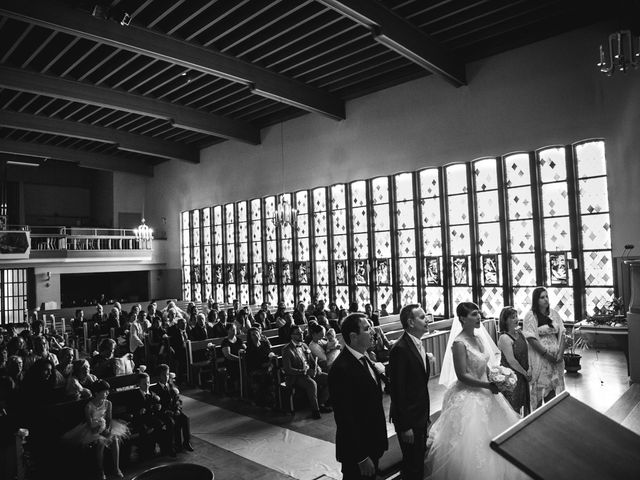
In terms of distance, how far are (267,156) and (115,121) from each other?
17.1 ft

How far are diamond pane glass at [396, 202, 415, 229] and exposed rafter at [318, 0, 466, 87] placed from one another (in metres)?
3.25

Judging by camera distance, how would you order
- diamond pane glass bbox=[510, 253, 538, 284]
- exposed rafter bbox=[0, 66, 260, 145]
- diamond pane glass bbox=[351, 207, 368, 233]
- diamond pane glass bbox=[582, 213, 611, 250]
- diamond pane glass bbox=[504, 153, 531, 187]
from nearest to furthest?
diamond pane glass bbox=[582, 213, 611, 250] < diamond pane glass bbox=[510, 253, 538, 284] < diamond pane glass bbox=[504, 153, 531, 187] < exposed rafter bbox=[0, 66, 260, 145] < diamond pane glass bbox=[351, 207, 368, 233]

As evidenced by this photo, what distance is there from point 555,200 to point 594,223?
897mm

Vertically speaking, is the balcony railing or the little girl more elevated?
the balcony railing

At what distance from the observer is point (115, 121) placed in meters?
16.1

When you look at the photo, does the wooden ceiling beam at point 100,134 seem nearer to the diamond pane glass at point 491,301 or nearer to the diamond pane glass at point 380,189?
the diamond pane glass at point 380,189

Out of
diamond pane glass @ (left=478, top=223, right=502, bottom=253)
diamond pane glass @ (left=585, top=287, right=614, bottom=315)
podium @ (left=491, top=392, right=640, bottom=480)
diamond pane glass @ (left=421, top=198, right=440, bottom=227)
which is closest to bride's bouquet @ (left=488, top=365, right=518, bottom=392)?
podium @ (left=491, top=392, right=640, bottom=480)

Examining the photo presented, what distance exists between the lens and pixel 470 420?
3625 millimetres

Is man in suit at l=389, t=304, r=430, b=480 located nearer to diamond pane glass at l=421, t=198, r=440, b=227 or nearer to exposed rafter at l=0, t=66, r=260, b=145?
diamond pane glass at l=421, t=198, r=440, b=227

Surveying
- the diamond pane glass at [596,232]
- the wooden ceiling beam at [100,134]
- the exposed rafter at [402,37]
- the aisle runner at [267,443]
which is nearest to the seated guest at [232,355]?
the aisle runner at [267,443]

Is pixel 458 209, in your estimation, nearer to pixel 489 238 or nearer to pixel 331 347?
pixel 489 238

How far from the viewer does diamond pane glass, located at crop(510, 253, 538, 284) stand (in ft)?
34.4

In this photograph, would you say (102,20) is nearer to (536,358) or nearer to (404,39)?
(404,39)

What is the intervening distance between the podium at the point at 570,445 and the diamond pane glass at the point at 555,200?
9148 mm
